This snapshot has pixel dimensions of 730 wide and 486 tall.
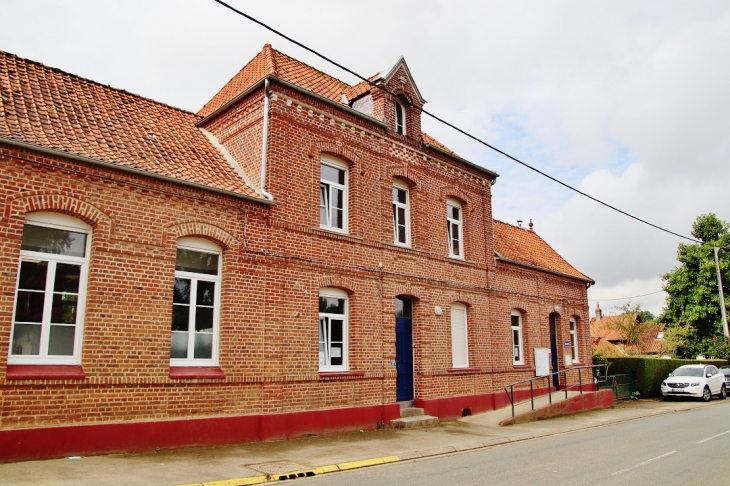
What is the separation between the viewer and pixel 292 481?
324 inches

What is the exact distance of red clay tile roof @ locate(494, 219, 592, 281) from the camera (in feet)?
67.7

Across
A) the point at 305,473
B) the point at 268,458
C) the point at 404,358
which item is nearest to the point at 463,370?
the point at 404,358

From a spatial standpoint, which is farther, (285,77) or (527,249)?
(527,249)

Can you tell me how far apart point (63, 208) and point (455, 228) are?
1171 centimetres

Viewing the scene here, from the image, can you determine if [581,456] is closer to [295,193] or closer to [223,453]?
[223,453]

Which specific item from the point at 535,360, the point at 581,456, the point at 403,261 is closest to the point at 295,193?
the point at 403,261

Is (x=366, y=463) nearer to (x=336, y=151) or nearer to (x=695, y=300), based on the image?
(x=336, y=151)

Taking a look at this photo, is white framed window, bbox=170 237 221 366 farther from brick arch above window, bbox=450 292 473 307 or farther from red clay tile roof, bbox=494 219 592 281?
red clay tile roof, bbox=494 219 592 281

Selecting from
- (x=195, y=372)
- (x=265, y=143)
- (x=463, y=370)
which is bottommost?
(x=463, y=370)

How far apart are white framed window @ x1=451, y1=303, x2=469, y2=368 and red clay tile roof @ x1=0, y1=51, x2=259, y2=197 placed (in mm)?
7777

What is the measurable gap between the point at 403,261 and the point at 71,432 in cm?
896

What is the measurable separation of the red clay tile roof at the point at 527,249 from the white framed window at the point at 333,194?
24.6 ft

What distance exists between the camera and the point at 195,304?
11.1m

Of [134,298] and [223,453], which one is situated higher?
[134,298]
